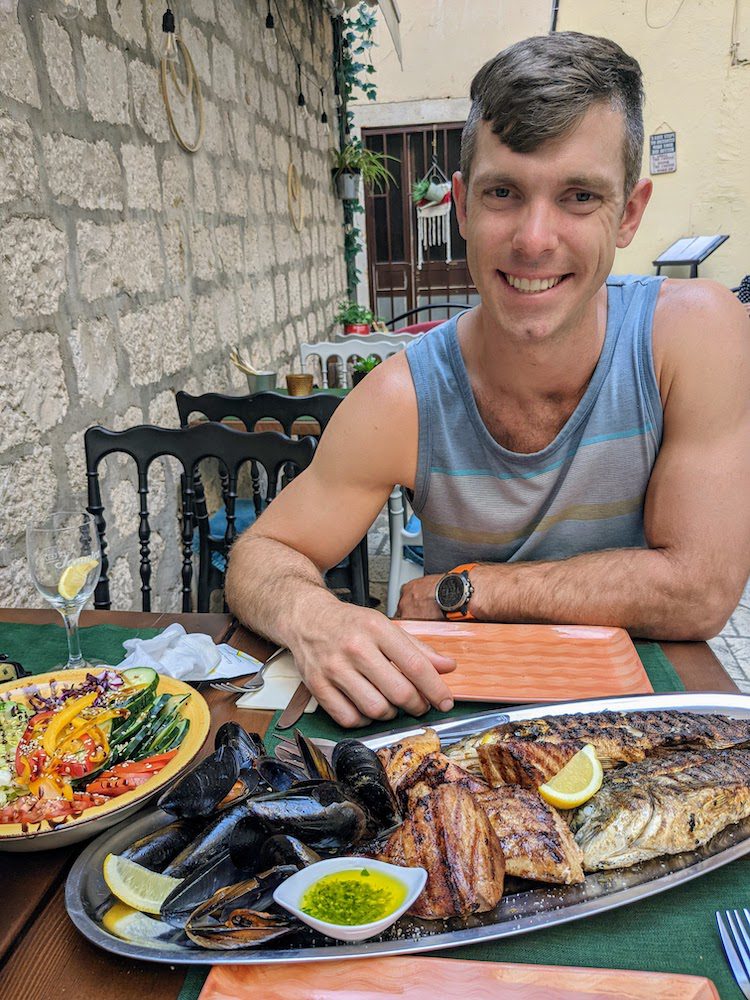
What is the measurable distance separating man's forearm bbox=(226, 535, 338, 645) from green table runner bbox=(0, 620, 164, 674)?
20cm

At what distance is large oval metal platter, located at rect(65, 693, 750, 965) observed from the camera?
0.69 m

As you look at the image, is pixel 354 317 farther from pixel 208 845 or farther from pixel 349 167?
pixel 208 845

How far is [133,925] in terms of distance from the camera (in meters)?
0.74

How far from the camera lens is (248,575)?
1.67m

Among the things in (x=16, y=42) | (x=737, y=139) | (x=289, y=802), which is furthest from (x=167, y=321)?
(x=737, y=139)

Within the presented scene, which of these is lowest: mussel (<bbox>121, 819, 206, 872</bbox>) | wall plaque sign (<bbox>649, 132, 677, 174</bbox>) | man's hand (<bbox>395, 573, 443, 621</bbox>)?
man's hand (<bbox>395, 573, 443, 621</bbox>)

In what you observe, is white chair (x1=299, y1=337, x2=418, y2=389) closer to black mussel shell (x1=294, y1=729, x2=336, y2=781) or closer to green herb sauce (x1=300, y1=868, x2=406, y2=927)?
black mussel shell (x1=294, y1=729, x2=336, y2=781)

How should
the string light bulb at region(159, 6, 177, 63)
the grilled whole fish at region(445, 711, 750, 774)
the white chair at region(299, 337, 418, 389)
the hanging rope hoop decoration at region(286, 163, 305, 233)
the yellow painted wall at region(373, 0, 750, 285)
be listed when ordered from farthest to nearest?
1. the yellow painted wall at region(373, 0, 750, 285)
2. the hanging rope hoop decoration at region(286, 163, 305, 233)
3. the white chair at region(299, 337, 418, 389)
4. the string light bulb at region(159, 6, 177, 63)
5. the grilled whole fish at region(445, 711, 750, 774)

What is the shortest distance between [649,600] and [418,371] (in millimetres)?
813

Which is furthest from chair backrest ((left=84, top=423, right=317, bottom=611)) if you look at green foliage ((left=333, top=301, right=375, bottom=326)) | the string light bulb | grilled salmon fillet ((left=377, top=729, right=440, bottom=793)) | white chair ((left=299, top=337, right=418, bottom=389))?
green foliage ((left=333, top=301, right=375, bottom=326))

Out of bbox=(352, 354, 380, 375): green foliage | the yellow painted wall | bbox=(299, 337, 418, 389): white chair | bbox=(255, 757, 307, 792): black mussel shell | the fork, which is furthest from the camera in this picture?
the yellow painted wall

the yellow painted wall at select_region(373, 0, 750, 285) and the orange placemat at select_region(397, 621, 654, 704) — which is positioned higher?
the yellow painted wall at select_region(373, 0, 750, 285)

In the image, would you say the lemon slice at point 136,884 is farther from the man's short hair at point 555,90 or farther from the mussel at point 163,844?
the man's short hair at point 555,90

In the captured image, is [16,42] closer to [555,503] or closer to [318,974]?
[555,503]
